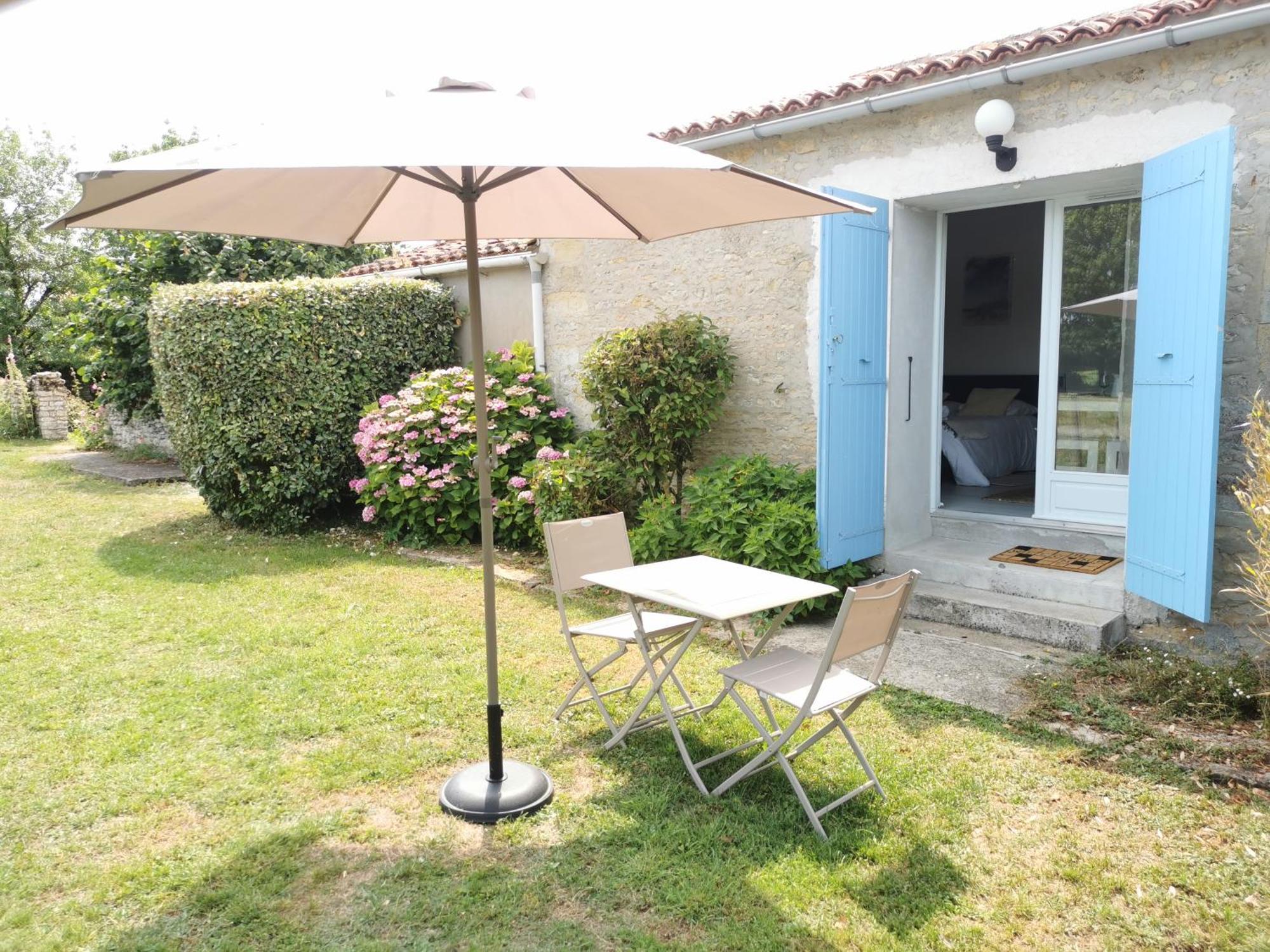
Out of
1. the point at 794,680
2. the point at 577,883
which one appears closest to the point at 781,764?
the point at 794,680

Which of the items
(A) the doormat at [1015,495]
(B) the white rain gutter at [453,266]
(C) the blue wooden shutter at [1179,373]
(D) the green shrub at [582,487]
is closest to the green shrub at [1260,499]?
(C) the blue wooden shutter at [1179,373]

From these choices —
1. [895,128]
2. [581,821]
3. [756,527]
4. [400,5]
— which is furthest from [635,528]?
[400,5]

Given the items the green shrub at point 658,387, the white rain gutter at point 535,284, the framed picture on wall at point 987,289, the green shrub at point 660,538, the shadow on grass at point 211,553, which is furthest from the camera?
the framed picture on wall at point 987,289

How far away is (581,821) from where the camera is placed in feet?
11.0

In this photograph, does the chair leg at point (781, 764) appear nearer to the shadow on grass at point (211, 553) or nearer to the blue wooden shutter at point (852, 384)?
the blue wooden shutter at point (852, 384)

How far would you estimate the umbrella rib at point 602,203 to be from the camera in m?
3.64

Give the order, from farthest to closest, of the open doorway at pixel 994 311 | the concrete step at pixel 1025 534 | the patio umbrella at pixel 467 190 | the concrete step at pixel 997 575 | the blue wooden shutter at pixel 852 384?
the open doorway at pixel 994 311 < the concrete step at pixel 1025 534 < the blue wooden shutter at pixel 852 384 < the concrete step at pixel 997 575 < the patio umbrella at pixel 467 190

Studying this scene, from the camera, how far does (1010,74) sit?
541cm

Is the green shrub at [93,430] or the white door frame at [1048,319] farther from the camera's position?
the green shrub at [93,430]

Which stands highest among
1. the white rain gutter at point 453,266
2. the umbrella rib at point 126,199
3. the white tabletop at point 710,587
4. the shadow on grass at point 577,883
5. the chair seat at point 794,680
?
the white rain gutter at point 453,266

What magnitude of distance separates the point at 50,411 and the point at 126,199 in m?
18.8

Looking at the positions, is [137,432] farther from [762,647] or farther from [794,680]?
[794,680]

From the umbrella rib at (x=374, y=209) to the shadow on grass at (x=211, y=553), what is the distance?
396cm

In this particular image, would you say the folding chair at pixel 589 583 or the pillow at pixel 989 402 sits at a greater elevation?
the pillow at pixel 989 402
